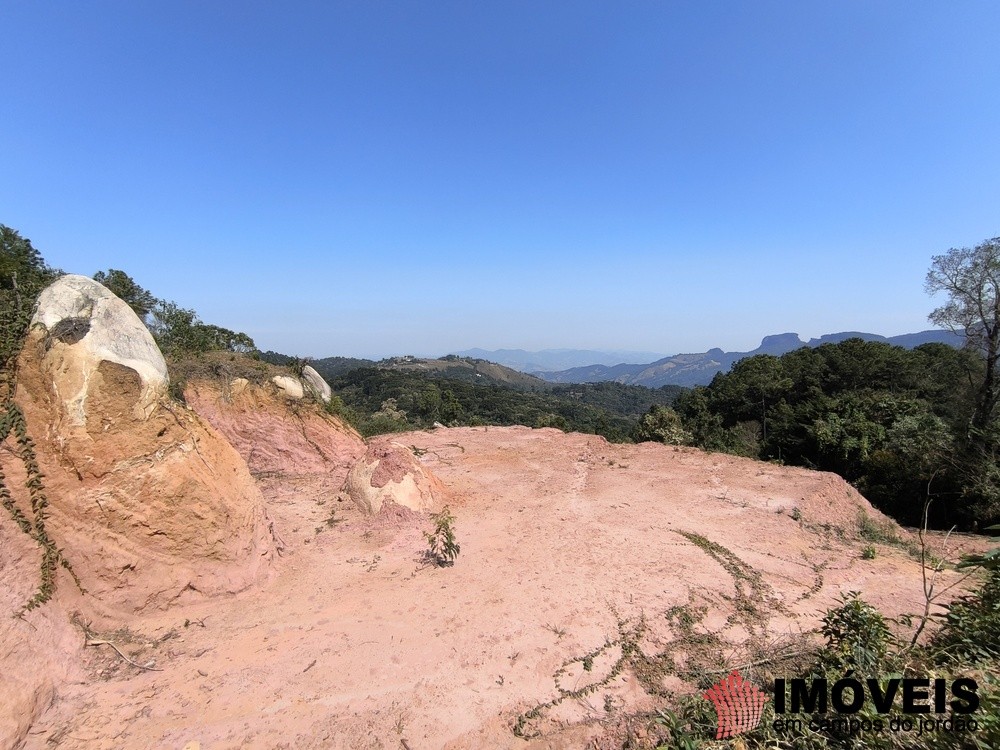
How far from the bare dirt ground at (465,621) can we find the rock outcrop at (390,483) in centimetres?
37

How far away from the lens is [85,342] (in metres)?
6.68

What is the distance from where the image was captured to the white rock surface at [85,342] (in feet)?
21.3

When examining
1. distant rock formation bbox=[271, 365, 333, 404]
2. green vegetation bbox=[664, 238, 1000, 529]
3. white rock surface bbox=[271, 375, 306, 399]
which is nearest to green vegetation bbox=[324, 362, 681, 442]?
green vegetation bbox=[664, 238, 1000, 529]

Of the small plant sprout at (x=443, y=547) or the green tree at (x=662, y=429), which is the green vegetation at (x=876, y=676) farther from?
the green tree at (x=662, y=429)

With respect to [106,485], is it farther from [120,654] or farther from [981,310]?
[981,310]

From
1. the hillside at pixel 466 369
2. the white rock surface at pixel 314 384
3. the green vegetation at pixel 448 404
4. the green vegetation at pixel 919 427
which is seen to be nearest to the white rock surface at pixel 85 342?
the white rock surface at pixel 314 384

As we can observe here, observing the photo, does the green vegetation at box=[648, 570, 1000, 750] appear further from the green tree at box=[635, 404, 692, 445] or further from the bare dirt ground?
the green tree at box=[635, 404, 692, 445]

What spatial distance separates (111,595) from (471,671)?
524 centimetres

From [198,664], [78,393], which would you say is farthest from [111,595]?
[78,393]

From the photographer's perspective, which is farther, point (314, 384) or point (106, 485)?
point (314, 384)

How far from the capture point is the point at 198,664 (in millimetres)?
5797
